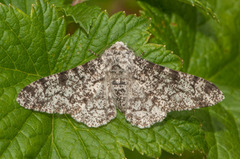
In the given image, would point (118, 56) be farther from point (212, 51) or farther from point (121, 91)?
point (212, 51)

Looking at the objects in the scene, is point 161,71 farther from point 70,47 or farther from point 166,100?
point 70,47

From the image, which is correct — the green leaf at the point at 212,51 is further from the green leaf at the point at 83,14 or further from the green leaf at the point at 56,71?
the green leaf at the point at 83,14

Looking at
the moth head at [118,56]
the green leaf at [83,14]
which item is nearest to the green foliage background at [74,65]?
the green leaf at [83,14]

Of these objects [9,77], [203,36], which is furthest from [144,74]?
[203,36]

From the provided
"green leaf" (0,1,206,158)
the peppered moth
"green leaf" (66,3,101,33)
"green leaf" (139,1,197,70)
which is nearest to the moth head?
the peppered moth

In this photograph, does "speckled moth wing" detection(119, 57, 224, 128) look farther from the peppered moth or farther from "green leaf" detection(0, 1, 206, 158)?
"green leaf" detection(0, 1, 206, 158)

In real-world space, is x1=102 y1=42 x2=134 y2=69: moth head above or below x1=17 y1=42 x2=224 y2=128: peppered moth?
above

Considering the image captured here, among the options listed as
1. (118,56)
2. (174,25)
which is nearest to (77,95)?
(118,56)
